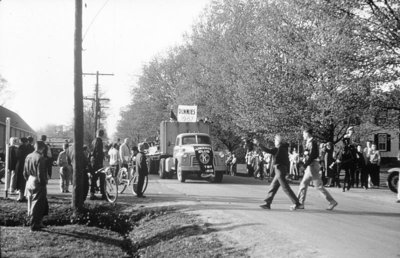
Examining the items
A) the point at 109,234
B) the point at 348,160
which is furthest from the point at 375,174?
the point at 109,234

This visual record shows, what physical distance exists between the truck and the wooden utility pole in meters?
8.33

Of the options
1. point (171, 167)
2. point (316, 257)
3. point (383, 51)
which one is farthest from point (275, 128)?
point (316, 257)

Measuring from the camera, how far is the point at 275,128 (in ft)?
85.3

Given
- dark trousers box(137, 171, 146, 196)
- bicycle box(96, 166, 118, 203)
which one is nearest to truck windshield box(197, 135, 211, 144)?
dark trousers box(137, 171, 146, 196)

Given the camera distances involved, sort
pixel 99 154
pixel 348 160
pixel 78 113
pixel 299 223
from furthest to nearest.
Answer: pixel 348 160 < pixel 99 154 < pixel 78 113 < pixel 299 223

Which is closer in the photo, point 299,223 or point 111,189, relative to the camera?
point 299,223

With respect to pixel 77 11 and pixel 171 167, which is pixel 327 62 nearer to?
pixel 171 167

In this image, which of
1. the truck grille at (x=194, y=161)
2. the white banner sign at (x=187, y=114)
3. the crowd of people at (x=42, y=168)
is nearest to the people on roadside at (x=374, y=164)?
the truck grille at (x=194, y=161)

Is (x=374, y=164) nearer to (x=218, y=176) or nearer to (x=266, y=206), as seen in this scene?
(x=218, y=176)

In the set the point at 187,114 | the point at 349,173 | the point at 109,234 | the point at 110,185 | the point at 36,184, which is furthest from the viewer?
the point at 187,114

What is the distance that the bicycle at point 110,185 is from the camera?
43.6 feet

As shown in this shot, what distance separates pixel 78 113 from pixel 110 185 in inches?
101

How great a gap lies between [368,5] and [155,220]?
435 inches

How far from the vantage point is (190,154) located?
20281mm
